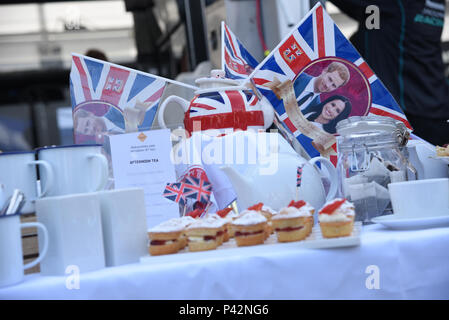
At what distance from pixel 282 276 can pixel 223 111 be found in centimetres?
51

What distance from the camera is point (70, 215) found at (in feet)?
2.50

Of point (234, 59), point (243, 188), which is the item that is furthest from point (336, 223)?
point (234, 59)

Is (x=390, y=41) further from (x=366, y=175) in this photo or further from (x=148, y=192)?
(x=148, y=192)

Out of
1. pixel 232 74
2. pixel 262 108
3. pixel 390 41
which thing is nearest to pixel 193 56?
pixel 390 41

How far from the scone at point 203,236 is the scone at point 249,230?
34 mm

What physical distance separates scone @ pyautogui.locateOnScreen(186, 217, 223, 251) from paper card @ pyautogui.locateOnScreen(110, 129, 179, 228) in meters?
0.26

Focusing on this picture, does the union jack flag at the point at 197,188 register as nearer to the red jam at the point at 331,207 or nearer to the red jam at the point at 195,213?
the red jam at the point at 195,213

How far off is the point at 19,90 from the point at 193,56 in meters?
1.85

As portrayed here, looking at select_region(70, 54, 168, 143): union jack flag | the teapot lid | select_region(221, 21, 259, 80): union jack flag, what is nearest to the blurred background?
select_region(221, 21, 259, 80): union jack flag

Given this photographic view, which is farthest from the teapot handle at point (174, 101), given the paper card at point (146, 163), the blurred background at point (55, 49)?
the blurred background at point (55, 49)

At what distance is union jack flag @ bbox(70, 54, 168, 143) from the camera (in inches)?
53.8

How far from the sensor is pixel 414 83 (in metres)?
2.56

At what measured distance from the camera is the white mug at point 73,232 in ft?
2.49

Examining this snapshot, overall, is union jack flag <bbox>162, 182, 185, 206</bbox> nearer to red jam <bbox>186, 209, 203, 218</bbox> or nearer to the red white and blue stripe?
red jam <bbox>186, 209, 203, 218</bbox>
